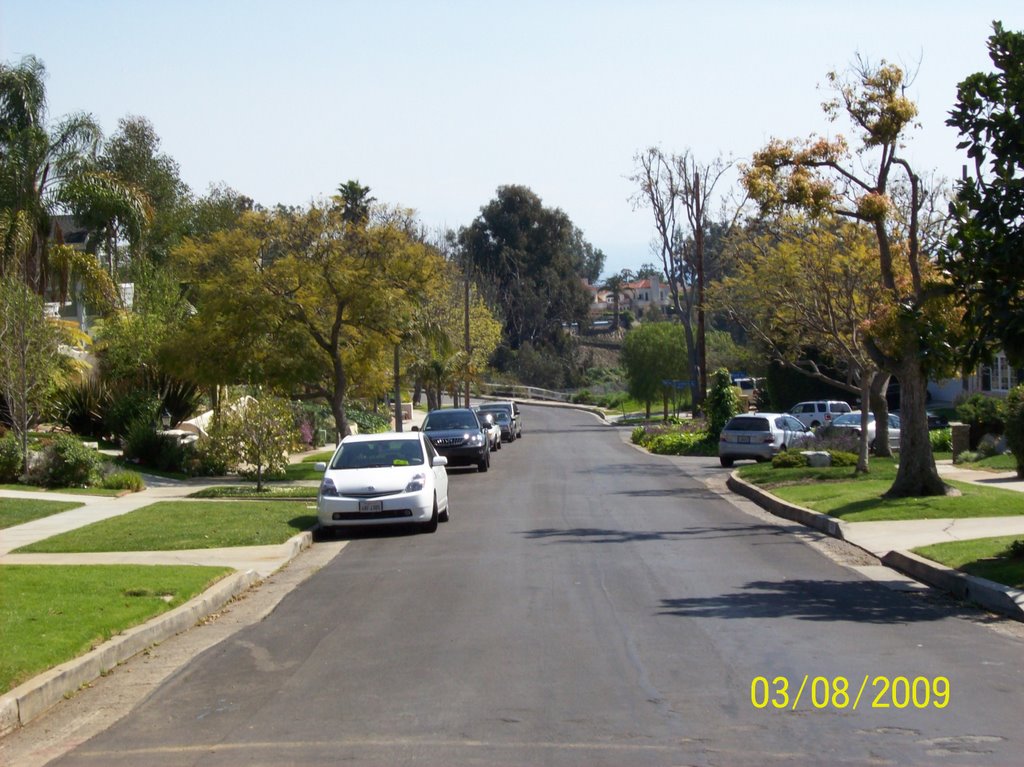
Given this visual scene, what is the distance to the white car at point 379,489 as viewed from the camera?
17.1 metres

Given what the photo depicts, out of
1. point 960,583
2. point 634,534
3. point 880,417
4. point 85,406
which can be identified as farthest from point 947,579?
point 85,406

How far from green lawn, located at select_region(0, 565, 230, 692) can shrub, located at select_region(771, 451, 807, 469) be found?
54.9ft

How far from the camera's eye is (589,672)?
8.16 m

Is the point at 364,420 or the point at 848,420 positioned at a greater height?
the point at 364,420

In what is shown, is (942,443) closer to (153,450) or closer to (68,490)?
(153,450)

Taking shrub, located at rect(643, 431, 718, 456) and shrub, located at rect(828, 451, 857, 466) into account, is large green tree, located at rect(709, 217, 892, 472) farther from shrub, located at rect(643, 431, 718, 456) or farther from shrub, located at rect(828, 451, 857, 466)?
shrub, located at rect(643, 431, 718, 456)

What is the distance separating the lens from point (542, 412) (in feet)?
265

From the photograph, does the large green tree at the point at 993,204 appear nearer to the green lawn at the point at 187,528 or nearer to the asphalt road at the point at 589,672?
the asphalt road at the point at 589,672

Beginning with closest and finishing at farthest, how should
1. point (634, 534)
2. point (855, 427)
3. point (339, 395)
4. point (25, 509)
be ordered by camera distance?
point (634, 534)
point (25, 509)
point (339, 395)
point (855, 427)

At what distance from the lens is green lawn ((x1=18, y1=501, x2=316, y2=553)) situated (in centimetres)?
1545

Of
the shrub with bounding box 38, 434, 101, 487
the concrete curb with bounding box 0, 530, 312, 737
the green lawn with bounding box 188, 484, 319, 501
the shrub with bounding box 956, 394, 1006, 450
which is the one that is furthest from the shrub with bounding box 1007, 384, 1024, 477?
the shrub with bounding box 38, 434, 101, 487

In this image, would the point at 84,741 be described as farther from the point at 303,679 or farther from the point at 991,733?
the point at 991,733

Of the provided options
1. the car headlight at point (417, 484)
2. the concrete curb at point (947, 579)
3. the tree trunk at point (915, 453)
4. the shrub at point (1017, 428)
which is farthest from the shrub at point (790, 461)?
the car headlight at point (417, 484)

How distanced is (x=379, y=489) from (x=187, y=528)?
9.16 feet
